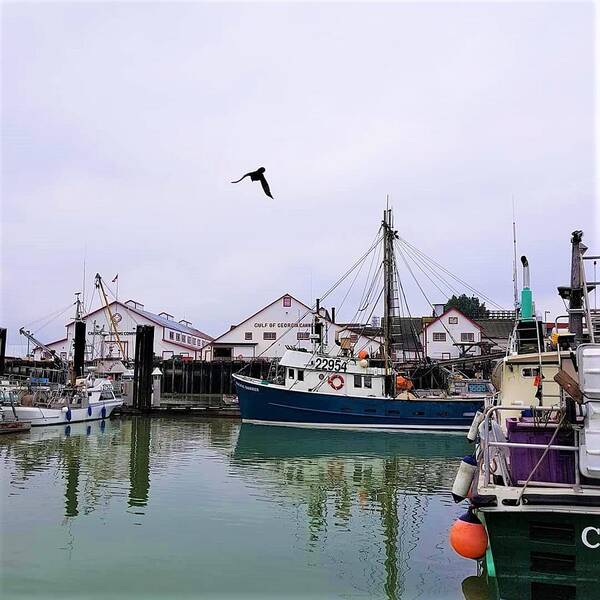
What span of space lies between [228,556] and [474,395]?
78.4ft

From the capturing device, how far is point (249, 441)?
24.7m

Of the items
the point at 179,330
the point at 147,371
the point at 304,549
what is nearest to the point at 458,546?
the point at 304,549

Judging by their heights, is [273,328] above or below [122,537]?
above

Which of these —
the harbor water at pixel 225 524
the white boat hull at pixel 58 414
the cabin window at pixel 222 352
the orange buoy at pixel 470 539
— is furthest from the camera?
the cabin window at pixel 222 352

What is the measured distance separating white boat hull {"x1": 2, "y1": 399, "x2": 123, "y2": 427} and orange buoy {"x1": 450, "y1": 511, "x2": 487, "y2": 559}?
79.6 feet

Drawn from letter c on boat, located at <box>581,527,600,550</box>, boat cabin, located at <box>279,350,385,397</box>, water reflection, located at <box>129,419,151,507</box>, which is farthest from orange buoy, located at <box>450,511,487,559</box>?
boat cabin, located at <box>279,350,385,397</box>

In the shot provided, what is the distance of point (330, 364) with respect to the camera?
30.8m

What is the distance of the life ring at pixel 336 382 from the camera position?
30688 mm

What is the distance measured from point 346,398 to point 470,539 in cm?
2309

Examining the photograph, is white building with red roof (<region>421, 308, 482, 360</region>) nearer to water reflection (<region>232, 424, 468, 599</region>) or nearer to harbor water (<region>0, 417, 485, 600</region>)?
water reflection (<region>232, 424, 468, 599</region>)

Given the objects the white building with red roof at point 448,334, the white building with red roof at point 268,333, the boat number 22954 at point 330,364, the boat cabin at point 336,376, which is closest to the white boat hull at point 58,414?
the boat cabin at point 336,376

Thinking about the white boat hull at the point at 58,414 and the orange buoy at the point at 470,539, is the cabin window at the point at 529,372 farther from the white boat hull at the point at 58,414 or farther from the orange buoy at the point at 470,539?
the white boat hull at the point at 58,414

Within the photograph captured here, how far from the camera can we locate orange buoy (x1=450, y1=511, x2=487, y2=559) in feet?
23.8

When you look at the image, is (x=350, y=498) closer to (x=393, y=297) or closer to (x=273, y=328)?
(x=393, y=297)
